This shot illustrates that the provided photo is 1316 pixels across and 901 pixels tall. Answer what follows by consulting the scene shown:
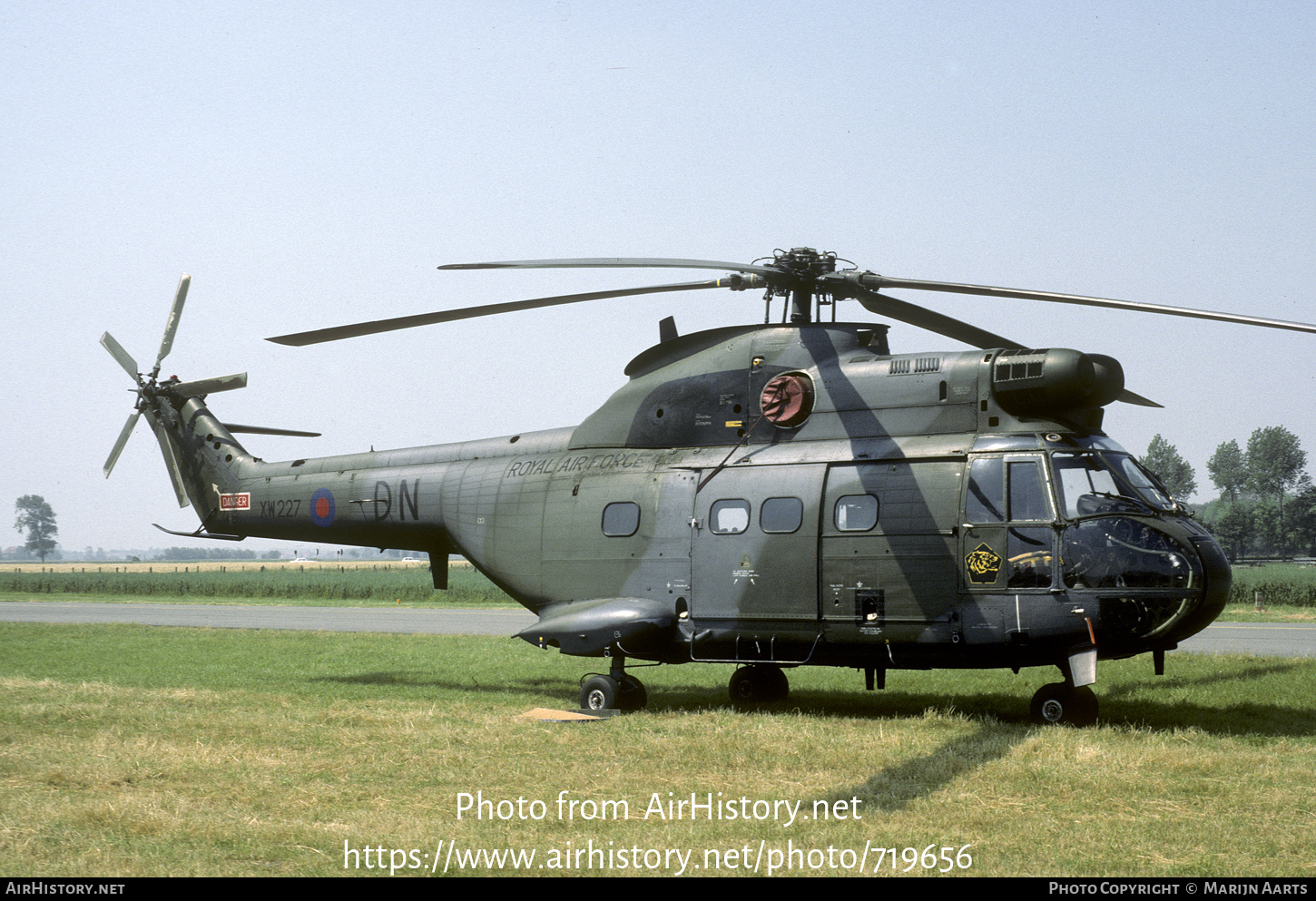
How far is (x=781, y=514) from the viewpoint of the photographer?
1278cm

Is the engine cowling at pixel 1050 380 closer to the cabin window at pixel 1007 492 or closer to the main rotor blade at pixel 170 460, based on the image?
the cabin window at pixel 1007 492

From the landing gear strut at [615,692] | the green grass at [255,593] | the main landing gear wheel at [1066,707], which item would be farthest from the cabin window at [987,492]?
the green grass at [255,593]

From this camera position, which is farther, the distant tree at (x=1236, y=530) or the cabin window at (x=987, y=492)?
the distant tree at (x=1236, y=530)

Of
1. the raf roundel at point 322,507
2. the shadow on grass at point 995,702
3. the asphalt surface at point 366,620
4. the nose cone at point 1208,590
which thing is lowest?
the asphalt surface at point 366,620

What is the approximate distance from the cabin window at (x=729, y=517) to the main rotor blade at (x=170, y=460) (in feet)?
35.4

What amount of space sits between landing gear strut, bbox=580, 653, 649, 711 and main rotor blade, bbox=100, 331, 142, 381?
1157cm

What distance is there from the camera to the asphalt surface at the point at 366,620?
2319 cm

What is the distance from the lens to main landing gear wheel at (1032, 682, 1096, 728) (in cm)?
1178

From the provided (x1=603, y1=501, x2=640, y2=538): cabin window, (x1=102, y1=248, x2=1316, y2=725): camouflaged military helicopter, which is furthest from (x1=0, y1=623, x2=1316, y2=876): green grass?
(x1=603, y1=501, x2=640, y2=538): cabin window

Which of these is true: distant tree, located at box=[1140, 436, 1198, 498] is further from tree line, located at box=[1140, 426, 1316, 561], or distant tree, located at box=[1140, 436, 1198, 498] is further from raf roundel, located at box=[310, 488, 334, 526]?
raf roundel, located at box=[310, 488, 334, 526]

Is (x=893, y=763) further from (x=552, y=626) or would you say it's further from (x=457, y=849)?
(x=552, y=626)
